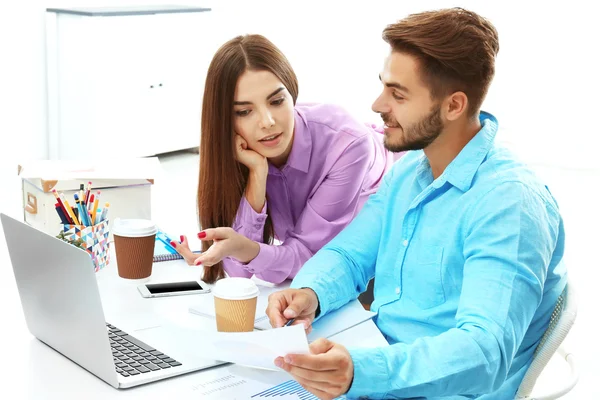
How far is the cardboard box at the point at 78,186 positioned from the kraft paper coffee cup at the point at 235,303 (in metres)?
0.67

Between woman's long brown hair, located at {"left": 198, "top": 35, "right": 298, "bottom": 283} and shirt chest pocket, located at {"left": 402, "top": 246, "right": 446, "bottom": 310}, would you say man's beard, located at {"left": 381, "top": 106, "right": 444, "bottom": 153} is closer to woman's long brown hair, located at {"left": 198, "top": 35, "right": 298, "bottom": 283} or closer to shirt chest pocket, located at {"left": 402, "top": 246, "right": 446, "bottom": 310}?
shirt chest pocket, located at {"left": 402, "top": 246, "right": 446, "bottom": 310}

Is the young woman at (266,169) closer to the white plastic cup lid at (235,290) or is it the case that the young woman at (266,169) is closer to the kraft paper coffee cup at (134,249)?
the kraft paper coffee cup at (134,249)

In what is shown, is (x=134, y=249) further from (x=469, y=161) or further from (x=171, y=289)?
(x=469, y=161)

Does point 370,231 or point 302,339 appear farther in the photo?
point 370,231

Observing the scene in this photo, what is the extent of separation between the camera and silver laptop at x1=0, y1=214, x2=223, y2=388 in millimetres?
1230

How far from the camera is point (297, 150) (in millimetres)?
2021

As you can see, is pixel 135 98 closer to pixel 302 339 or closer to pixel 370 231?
pixel 370 231

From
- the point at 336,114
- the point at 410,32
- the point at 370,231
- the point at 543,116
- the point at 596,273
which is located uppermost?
the point at 410,32

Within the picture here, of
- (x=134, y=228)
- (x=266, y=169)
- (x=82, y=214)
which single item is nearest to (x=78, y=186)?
(x=82, y=214)

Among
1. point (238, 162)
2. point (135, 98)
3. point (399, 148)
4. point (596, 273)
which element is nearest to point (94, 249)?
point (238, 162)

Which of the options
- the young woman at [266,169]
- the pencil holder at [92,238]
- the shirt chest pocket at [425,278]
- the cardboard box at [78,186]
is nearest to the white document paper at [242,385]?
the shirt chest pocket at [425,278]

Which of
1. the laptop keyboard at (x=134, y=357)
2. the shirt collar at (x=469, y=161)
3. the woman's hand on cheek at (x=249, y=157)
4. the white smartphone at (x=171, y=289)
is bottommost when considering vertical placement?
the white smartphone at (x=171, y=289)

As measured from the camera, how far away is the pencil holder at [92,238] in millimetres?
1738

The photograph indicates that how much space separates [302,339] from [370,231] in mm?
588
